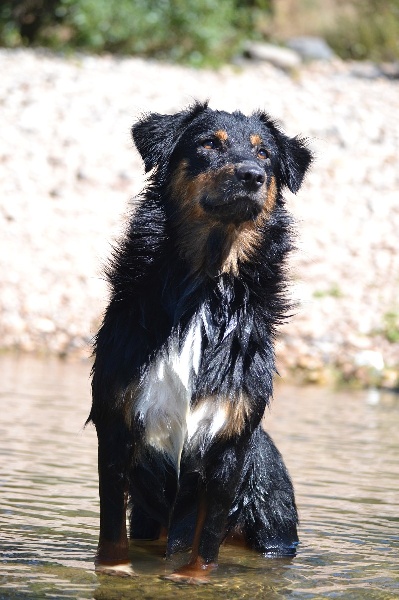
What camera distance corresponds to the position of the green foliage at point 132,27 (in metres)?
19.8

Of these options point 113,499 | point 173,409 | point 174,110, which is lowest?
point 113,499

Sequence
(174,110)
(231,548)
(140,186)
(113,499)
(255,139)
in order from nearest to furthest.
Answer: (113,499) < (255,139) < (231,548) < (140,186) < (174,110)

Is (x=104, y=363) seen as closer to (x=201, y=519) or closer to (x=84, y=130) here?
(x=201, y=519)

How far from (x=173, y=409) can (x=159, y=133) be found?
4.26 ft

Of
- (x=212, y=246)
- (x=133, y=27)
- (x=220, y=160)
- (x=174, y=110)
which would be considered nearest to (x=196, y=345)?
(x=212, y=246)

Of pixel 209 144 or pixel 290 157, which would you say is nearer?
pixel 209 144

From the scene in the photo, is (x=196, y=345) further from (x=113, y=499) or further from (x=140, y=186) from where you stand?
(x=140, y=186)

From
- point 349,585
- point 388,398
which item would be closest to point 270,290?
point 349,585

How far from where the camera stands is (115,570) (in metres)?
4.31

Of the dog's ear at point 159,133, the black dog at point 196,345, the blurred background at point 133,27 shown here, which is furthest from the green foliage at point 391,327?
the blurred background at point 133,27

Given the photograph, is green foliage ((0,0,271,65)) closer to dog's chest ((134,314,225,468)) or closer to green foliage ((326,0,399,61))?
green foliage ((326,0,399,61))

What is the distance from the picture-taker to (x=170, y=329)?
446cm

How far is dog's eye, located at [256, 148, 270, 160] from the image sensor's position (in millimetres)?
4809

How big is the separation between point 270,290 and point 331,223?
924 centimetres
